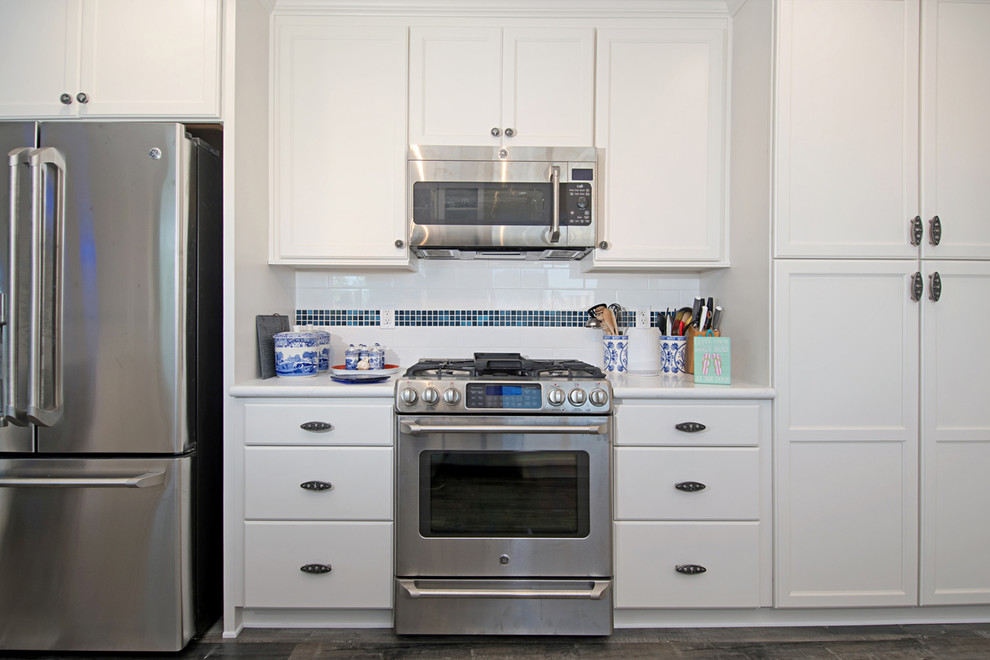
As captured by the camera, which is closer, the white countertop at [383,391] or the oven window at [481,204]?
the white countertop at [383,391]

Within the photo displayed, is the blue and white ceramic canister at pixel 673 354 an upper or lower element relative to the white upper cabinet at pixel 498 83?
lower

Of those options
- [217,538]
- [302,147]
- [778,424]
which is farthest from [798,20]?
[217,538]

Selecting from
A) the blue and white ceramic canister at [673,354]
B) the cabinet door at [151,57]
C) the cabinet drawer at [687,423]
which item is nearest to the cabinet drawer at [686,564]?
the cabinet drawer at [687,423]

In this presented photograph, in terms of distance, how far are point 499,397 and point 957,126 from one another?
1.93 meters

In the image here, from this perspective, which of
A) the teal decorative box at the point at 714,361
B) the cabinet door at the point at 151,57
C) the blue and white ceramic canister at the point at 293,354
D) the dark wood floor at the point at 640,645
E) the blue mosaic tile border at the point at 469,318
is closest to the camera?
the dark wood floor at the point at 640,645

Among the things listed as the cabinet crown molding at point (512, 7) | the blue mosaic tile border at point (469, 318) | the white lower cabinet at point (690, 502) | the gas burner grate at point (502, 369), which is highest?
the cabinet crown molding at point (512, 7)

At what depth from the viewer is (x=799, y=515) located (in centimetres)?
194

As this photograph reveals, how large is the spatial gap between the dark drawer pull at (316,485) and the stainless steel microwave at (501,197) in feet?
3.25

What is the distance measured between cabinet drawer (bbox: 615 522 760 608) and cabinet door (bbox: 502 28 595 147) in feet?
5.10

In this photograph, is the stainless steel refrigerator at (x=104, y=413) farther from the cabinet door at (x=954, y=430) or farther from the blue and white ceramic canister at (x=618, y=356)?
the cabinet door at (x=954, y=430)

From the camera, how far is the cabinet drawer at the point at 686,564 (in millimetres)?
1927

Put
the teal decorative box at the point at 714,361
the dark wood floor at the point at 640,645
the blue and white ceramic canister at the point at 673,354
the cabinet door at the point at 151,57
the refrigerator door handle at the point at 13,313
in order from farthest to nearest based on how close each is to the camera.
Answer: the blue and white ceramic canister at the point at 673,354 → the teal decorative box at the point at 714,361 → the cabinet door at the point at 151,57 → the dark wood floor at the point at 640,645 → the refrigerator door handle at the point at 13,313

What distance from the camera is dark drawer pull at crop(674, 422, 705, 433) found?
6.31ft

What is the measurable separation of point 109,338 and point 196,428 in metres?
0.40
